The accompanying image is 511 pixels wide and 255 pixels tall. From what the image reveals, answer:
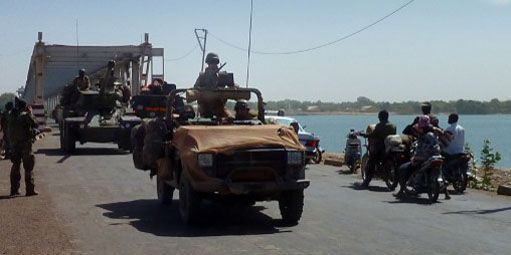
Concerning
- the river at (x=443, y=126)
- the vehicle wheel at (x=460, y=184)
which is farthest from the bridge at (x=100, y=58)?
the vehicle wheel at (x=460, y=184)

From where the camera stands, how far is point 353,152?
2192 cm

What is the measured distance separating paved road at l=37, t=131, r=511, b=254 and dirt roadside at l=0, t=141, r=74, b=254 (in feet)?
0.65

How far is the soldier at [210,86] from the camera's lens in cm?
1321

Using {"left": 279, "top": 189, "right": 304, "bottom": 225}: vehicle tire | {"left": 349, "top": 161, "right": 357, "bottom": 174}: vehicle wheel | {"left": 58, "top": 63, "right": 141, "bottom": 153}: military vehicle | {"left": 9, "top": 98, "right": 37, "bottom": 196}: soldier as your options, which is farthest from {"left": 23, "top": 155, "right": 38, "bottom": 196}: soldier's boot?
{"left": 58, "top": 63, "right": 141, "bottom": 153}: military vehicle

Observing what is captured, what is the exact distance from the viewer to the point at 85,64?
43312 mm

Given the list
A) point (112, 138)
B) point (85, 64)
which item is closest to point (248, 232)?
point (112, 138)

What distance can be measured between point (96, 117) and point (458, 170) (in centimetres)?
1375

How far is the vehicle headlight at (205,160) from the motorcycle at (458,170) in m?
7.15

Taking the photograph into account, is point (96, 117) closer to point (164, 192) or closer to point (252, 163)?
point (164, 192)

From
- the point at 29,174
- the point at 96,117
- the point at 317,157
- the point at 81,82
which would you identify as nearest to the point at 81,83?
the point at 81,82

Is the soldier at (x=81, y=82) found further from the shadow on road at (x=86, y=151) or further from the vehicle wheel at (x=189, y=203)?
the vehicle wheel at (x=189, y=203)

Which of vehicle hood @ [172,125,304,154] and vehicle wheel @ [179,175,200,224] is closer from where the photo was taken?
vehicle hood @ [172,125,304,154]

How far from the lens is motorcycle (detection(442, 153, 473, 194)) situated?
16.5 m

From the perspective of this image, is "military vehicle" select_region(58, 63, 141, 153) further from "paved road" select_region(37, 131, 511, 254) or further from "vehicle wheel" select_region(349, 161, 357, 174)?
"paved road" select_region(37, 131, 511, 254)
